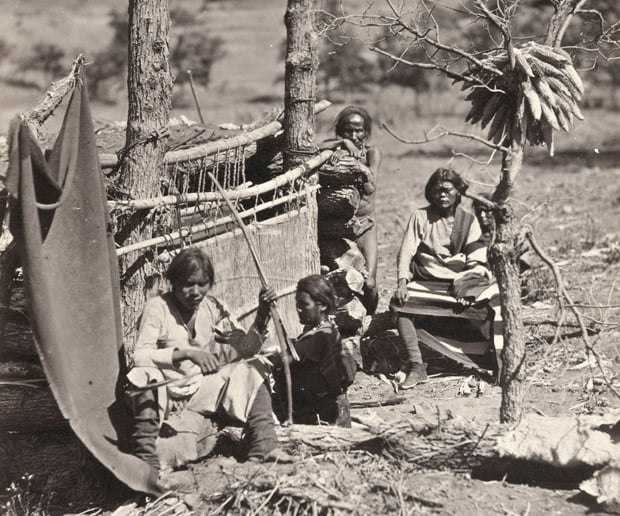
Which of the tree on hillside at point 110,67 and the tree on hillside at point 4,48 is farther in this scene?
the tree on hillside at point 110,67

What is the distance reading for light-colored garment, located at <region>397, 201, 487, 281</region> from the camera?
5914mm

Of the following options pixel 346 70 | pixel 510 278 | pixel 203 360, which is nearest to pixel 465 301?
pixel 510 278

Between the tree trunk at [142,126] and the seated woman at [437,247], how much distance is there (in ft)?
6.43

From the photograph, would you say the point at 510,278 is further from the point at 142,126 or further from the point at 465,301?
the point at 142,126

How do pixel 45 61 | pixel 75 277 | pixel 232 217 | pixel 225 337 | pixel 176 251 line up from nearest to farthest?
pixel 75 277 → pixel 225 337 → pixel 176 251 → pixel 232 217 → pixel 45 61

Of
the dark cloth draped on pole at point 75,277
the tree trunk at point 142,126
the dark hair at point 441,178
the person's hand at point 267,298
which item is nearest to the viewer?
the dark cloth draped on pole at point 75,277

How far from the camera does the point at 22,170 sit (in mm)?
3553

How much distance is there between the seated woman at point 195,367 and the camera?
3973mm

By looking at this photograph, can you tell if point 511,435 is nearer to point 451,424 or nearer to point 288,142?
point 451,424

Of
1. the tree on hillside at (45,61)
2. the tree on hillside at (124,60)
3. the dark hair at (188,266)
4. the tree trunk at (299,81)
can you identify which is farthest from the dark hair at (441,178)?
the tree on hillside at (45,61)

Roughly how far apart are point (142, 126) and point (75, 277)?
1122 millimetres

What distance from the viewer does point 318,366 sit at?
15.1 feet

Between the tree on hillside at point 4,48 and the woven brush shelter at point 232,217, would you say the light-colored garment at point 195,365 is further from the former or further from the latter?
the tree on hillside at point 4,48

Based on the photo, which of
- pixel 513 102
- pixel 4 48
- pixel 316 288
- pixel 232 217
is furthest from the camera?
pixel 4 48
